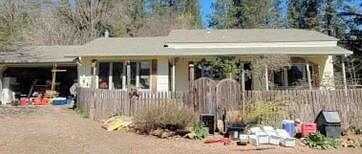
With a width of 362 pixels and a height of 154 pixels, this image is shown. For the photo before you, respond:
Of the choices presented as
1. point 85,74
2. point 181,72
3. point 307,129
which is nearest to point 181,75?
point 181,72

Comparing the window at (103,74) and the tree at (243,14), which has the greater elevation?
the tree at (243,14)

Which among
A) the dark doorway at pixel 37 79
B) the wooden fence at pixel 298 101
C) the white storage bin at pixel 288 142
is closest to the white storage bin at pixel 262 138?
the white storage bin at pixel 288 142

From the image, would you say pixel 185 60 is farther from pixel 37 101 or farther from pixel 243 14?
pixel 243 14

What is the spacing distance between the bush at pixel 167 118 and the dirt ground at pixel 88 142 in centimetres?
49

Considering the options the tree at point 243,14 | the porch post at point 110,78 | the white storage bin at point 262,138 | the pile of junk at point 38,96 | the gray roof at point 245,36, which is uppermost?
the tree at point 243,14

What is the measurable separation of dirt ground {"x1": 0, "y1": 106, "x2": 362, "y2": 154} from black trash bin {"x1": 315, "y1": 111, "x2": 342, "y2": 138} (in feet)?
3.80

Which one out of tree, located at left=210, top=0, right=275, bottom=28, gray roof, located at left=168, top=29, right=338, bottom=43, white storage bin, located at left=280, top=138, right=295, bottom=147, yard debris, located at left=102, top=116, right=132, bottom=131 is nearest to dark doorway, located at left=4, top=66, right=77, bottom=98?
gray roof, located at left=168, top=29, right=338, bottom=43

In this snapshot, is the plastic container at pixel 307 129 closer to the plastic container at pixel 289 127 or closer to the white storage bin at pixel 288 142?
the plastic container at pixel 289 127

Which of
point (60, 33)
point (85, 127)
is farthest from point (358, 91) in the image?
point (60, 33)

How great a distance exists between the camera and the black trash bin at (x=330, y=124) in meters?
14.9

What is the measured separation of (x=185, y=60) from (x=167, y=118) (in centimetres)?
1112

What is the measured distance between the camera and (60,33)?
49.6 metres

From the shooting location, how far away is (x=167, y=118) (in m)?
14.8

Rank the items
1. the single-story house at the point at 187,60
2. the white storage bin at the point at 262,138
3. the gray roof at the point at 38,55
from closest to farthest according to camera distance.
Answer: the white storage bin at the point at 262,138 < the single-story house at the point at 187,60 < the gray roof at the point at 38,55
